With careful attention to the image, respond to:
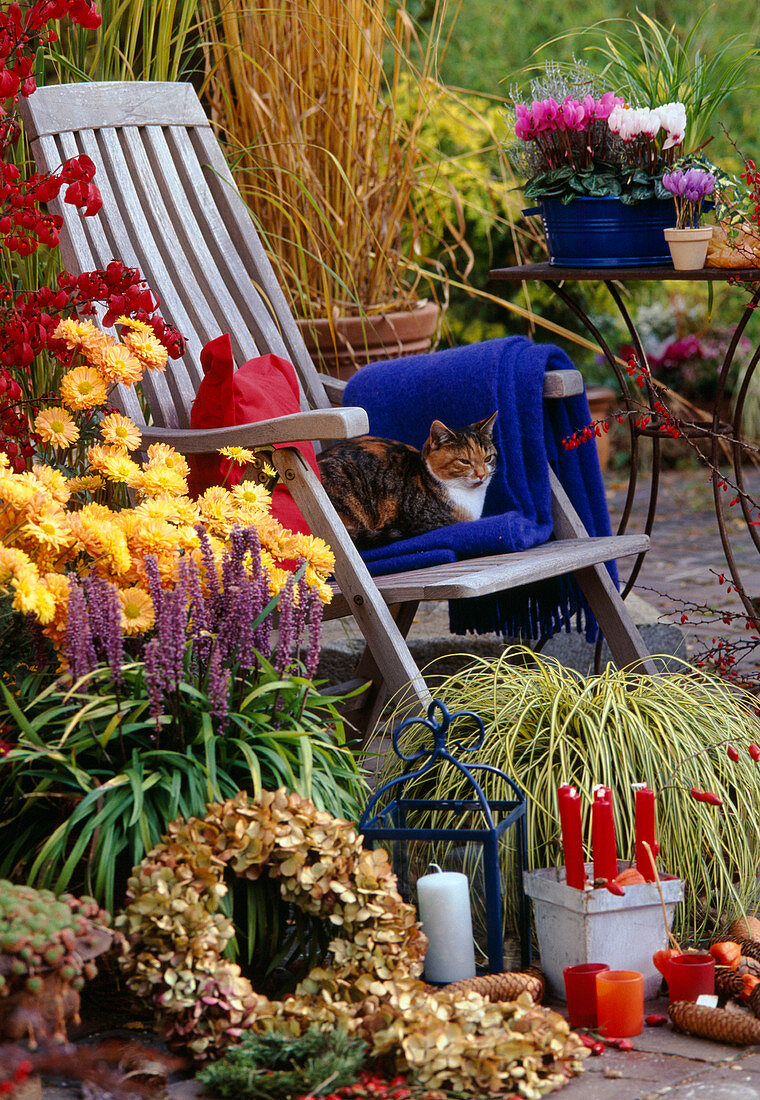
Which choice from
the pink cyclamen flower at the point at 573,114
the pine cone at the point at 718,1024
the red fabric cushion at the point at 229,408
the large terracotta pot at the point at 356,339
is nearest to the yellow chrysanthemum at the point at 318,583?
the red fabric cushion at the point at 229,408

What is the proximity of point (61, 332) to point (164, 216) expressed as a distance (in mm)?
787

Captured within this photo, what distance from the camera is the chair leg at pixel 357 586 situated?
7.11ft

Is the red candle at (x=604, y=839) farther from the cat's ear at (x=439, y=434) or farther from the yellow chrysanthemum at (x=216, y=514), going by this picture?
the cat's ear at (x=439, y=434)

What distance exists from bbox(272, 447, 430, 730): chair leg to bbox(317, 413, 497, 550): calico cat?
1.56 feet

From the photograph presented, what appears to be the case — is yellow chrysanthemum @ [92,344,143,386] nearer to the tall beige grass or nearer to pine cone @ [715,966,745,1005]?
the tall beige grass

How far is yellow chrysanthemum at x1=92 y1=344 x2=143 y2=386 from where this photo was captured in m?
2.10

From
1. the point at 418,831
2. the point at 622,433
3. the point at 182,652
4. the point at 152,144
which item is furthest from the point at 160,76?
the point at 622,433

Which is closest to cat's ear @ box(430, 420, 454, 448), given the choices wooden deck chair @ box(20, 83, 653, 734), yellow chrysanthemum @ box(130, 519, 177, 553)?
wooden deck chair @ box(20, 83, 653, 734)

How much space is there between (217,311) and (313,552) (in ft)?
3.21

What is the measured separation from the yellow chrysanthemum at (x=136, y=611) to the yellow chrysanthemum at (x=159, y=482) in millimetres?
228

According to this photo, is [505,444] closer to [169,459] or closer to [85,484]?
[169,459]

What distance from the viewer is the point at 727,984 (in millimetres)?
1733

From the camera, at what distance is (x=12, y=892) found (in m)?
1.46

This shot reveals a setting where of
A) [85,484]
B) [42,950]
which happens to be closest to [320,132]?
[85,484]
